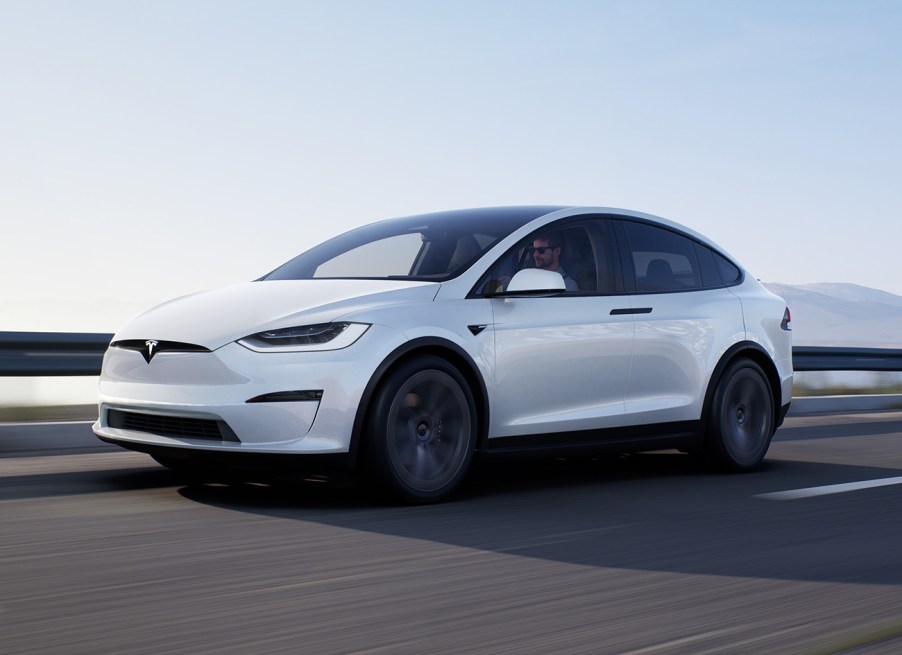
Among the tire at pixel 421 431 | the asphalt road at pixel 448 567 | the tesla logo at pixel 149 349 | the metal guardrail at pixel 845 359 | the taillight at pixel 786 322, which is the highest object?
the tesla logo at pixel 149 349

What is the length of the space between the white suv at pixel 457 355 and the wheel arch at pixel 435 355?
0.4 inches

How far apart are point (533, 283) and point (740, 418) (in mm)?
2276

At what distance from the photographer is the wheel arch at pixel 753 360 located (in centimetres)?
752

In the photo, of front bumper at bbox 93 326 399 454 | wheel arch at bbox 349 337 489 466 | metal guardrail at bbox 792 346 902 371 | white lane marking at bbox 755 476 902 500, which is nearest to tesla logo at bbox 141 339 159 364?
front bumper at bbox 93 326 399 454

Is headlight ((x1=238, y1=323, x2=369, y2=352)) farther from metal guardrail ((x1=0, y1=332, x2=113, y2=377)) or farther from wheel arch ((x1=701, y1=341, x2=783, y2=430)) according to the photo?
metal guardrail ((x1=0, y1=332, x2=113, y2=377))

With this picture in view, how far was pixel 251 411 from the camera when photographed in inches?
215

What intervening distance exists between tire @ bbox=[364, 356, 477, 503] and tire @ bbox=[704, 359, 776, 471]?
215 centimetres

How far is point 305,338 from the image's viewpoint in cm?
556

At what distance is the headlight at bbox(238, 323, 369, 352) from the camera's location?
218 inches

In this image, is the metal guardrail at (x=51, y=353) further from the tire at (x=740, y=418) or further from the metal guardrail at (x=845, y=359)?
the metal guardrail at (x=845, y=359)

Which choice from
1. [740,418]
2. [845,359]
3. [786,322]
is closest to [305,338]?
[740,418]

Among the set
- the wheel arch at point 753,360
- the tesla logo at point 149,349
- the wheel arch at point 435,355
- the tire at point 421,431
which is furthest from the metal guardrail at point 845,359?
the tesla logo at point 149,349

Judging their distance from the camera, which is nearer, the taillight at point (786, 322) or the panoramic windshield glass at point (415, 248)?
the panoramic windshield glass at point (415, 248)

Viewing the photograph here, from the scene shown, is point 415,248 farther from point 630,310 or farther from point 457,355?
point 630,310
